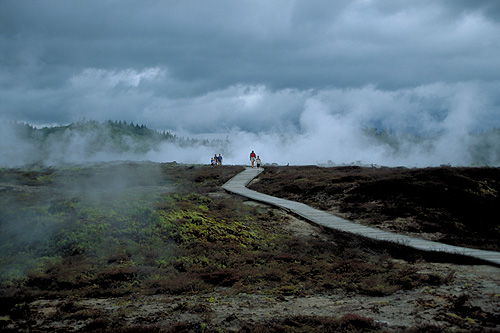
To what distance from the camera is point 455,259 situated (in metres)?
10.2

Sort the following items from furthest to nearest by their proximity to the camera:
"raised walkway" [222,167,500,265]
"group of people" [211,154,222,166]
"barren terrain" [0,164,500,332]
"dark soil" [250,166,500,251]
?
"group of people" [211,154,222,166], "dark soil" [250,166,500,251], "raised walkway" [222,167,500,265], "barren terrain" [0,164,500,332]

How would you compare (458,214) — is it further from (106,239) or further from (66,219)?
(66,219)

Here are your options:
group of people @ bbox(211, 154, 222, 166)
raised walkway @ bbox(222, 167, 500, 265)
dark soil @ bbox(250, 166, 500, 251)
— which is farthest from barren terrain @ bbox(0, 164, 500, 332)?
group of people @ bbox(211, 154, 222, 166)

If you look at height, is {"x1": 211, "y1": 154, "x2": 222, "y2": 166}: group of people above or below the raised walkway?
above

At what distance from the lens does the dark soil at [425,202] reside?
1442cm

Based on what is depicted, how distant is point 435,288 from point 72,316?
297 inches

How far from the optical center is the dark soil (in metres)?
14.4

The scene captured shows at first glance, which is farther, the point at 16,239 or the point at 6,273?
the point at 16,239

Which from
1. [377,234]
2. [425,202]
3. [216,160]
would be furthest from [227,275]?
[216,160]

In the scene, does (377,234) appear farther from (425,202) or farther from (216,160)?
(216,160)

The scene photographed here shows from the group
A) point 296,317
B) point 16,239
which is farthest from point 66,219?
point 296,317

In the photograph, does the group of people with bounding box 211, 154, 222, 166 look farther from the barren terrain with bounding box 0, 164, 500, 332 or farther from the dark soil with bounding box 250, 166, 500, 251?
the barren terrain with bounding box 0, 164, 500, 332

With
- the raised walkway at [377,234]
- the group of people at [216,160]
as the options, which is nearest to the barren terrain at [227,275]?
the raised walkway at [377,234]

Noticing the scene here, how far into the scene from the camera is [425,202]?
1781 cm
